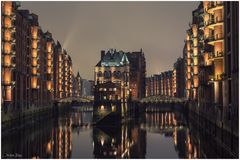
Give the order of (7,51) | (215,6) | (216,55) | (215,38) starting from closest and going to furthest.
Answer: (215,6)
(216,55)
(215,38)
(7,51)

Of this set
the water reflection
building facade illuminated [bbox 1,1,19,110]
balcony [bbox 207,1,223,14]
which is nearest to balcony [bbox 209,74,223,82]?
balcony [bbox 207,1,223,14]

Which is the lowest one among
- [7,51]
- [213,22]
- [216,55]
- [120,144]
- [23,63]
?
[120,144]

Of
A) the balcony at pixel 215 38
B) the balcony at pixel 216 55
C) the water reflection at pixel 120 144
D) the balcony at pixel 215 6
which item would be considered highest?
the balcony at pixel 215 6

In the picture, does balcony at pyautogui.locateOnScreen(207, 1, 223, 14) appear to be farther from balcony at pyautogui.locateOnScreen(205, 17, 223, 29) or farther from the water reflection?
the water reflection

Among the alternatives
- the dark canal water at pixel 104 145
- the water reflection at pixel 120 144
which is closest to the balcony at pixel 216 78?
the dark canal water at pixel 104 145

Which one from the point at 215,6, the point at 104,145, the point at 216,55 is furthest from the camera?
the point at 216,55

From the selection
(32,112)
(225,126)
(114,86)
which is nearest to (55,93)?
(114,86)

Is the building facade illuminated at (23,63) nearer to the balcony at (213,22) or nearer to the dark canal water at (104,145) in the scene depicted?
the dark canal water at (104,145)

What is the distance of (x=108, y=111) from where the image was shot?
367ft

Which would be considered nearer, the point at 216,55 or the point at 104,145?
the point at 104,145

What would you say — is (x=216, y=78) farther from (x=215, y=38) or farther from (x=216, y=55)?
(x=215, y=38)

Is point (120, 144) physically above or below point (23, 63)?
below

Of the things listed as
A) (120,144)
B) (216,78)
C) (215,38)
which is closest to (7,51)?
(120,144)

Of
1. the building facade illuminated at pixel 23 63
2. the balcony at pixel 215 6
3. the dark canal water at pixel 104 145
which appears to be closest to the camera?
the dark canal water at pixel 104 145
